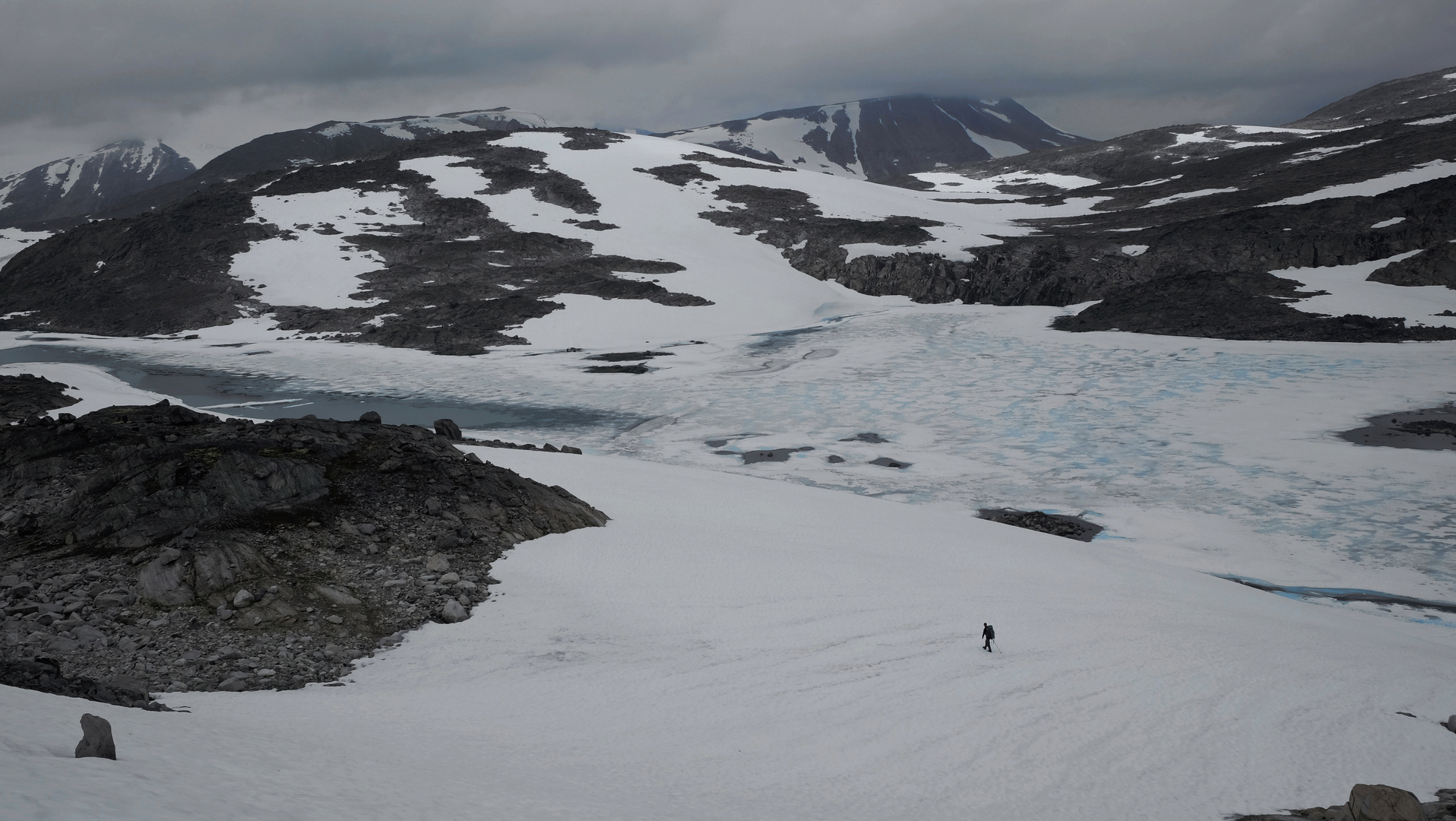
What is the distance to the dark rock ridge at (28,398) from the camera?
2405cm

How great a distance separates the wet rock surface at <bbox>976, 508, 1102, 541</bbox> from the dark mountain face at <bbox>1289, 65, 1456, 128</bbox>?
108897 millimetres

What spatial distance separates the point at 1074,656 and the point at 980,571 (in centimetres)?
339

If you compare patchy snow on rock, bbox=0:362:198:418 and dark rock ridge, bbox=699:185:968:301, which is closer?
patchy snow on rock, bbox=0:362:198:418

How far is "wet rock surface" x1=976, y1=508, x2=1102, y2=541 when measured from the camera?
17.7 metres

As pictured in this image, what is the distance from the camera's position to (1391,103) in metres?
113

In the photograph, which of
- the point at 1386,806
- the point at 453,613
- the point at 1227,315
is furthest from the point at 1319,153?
the point at 453,613

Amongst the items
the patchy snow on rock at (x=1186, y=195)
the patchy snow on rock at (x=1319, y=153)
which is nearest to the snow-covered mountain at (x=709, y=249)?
the patchy snow on rock at (x=1319, y=153)

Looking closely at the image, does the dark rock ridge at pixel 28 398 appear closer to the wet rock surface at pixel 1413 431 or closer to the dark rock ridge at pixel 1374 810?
the dark rock ridge at pixel 1374 810

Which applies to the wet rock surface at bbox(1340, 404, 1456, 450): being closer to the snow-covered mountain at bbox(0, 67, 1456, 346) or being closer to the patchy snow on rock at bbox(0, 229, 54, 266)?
the snow-covered mountain at bbox(0, 67, 1456, 346)

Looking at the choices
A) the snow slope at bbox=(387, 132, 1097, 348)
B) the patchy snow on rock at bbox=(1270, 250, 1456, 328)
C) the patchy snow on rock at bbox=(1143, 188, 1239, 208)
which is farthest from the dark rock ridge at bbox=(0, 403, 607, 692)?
the patchy snow on rock at bbox=(1143, 188, 1239, 208)

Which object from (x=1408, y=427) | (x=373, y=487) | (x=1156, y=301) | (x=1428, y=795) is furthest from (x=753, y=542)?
(x=1156, y=301)

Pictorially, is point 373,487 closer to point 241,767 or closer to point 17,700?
point 17,700

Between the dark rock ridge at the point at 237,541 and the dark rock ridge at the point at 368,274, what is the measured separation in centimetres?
3183

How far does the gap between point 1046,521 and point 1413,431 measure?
1305 centimetres
